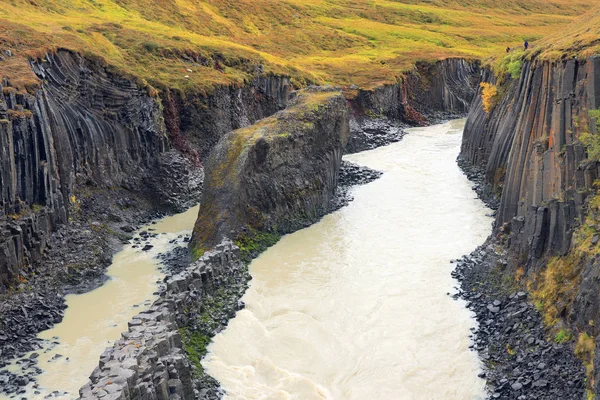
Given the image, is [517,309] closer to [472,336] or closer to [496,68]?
[472,336]

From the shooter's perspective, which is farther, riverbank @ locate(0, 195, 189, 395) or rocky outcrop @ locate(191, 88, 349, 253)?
rocky outcrop @ locate(191, 88, 349, 253)

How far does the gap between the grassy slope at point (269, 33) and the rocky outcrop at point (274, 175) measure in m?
12.6

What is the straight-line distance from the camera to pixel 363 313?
101 ft

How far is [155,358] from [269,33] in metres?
94.4

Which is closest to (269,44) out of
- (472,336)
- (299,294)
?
(299,294)

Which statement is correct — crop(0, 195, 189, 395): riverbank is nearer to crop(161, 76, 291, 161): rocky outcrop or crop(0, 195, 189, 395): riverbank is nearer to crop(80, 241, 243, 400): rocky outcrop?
crop(80, 241, 243, 400): rocky outcrop

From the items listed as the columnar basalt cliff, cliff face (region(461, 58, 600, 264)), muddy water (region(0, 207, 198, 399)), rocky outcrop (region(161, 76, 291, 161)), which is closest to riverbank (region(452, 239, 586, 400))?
the columnar basalt cliff

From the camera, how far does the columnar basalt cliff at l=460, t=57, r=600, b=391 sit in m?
24.1

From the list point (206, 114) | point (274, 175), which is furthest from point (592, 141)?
point (206, 114)

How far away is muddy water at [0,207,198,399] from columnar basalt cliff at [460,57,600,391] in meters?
17.8

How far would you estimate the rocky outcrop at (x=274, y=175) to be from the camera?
133ft

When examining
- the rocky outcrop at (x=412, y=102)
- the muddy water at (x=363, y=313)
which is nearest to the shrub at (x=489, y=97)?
the muddy water at (x=363, y=313)

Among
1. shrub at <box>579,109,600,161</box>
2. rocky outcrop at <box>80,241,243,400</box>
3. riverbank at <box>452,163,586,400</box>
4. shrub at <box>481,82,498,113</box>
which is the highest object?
shrub at <box>579,109,600,161</box>

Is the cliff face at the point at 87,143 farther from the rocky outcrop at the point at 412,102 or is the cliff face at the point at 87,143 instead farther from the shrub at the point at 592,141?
the shrub at the point at 592,141
